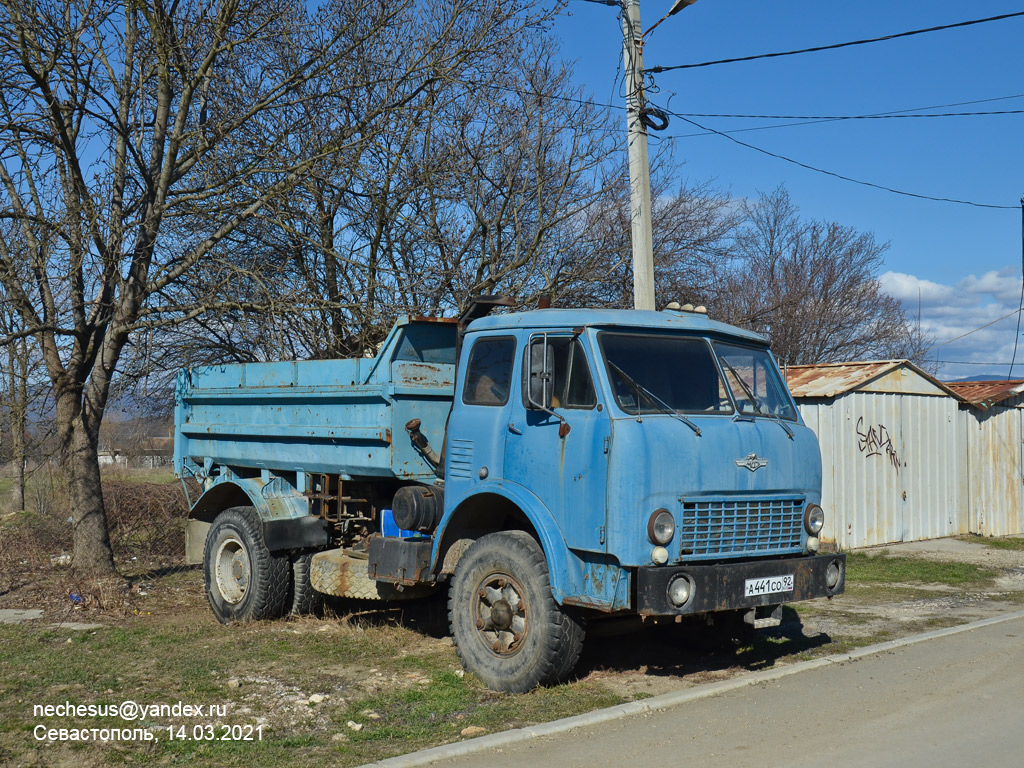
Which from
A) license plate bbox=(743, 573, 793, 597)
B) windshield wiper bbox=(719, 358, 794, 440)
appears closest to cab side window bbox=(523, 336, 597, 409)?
windshield wiper bbox=(719, 358, 794, 440)

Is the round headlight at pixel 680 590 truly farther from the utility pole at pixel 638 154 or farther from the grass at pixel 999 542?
the grass at pixel 999 542

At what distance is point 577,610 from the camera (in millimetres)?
6383

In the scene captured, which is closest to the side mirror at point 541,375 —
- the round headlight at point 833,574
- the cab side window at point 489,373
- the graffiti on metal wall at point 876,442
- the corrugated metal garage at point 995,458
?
the cab side window at point 489,373

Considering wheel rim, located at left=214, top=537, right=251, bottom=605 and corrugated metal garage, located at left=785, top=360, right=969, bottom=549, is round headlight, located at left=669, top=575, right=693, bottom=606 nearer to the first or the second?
wheel rim, located at left=214, top=537, right=251, bottom=605

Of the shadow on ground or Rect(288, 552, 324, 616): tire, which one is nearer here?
the shadow on ground

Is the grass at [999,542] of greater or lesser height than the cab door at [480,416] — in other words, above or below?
below

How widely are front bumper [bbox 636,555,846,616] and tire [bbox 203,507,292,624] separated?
4.34 m

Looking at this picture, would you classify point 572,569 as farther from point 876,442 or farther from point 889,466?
point 889,466

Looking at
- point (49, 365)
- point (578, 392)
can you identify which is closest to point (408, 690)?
point (578, 392)

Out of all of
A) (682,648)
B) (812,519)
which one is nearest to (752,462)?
(812,519)

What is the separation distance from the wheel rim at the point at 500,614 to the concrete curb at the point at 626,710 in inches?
35.9

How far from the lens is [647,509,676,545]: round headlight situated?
19.3 feet

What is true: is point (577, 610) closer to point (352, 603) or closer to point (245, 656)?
point (245, 656)

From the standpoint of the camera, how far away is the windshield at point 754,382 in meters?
6.78
